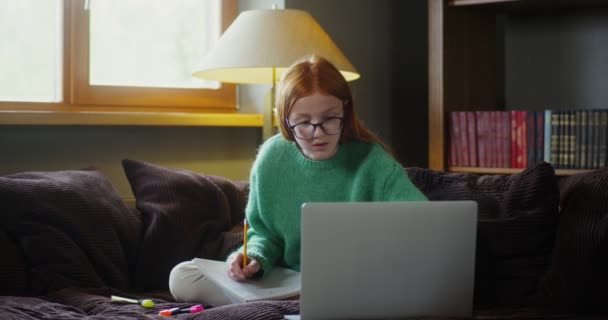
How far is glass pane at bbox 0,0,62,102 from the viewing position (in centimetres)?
257

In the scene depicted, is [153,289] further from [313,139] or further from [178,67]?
[178,67]

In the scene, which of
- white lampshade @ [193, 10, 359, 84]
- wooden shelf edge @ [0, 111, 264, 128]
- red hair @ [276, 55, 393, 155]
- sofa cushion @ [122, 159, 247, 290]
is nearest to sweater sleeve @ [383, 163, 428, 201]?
red hair @ [276, 55, 393, 155]

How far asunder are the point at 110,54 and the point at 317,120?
1203 millimetres

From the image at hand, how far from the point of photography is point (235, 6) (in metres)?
3.09

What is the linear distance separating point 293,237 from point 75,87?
1101 mm

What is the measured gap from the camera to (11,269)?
1974 mm

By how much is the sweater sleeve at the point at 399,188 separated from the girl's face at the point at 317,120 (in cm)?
15

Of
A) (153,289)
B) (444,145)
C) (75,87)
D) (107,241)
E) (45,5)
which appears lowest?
(153,289)

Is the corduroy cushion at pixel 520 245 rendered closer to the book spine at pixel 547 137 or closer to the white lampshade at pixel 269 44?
the white lampshade at pixel 269 44

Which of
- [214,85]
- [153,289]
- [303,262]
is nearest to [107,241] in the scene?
[153,289]

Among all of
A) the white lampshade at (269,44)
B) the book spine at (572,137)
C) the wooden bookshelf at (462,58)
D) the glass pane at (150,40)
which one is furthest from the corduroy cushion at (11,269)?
the book spine at (572,137)

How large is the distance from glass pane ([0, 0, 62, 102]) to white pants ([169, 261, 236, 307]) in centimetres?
95

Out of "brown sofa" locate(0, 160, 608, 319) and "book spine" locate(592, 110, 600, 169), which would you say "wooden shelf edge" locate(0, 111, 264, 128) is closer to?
"brown sofa" locate(0, 160, 608, 319)

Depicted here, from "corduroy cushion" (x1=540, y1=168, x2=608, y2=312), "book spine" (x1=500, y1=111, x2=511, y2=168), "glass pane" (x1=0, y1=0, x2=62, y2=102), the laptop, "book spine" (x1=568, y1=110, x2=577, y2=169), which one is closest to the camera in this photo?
the laptop
